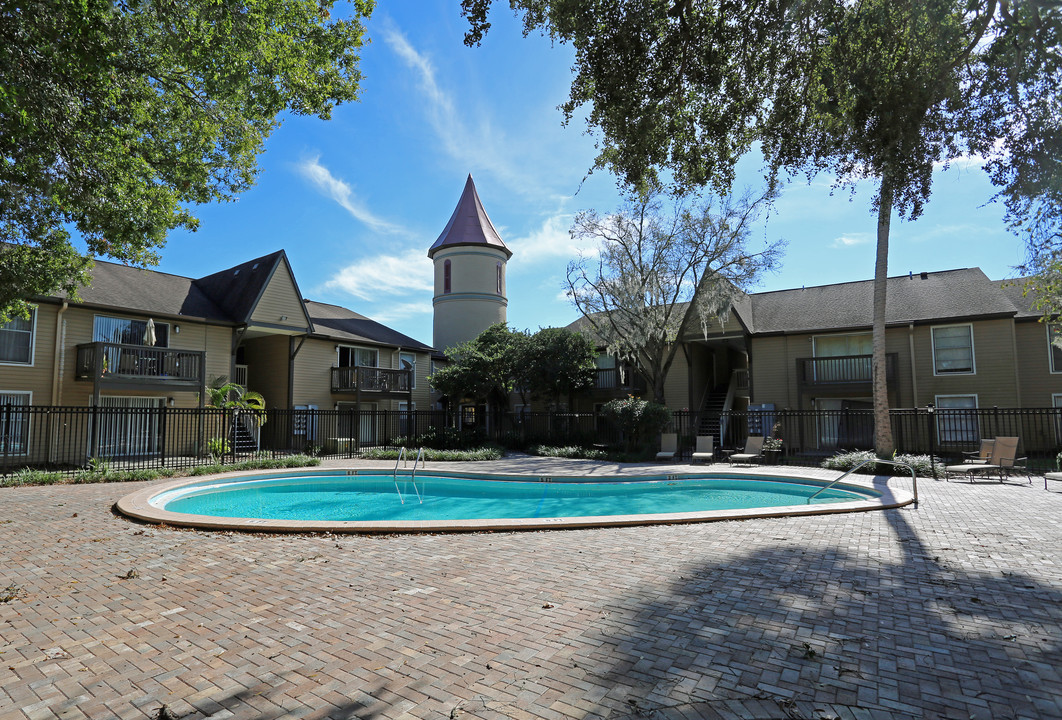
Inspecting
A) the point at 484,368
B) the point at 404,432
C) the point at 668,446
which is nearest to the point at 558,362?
the point at 484,368

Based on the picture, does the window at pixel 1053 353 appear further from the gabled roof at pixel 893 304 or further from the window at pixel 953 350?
the window at pixel 953 350

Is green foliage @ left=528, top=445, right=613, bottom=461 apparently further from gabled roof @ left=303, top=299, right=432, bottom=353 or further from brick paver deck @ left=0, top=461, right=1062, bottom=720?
brick paver deck @ left=0, top=461, right=1062, bottom=720

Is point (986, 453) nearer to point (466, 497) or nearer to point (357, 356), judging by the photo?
point (466, 497)

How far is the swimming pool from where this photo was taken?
11172mm

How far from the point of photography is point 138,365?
19297 millimetres

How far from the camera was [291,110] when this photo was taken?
9.80 meters

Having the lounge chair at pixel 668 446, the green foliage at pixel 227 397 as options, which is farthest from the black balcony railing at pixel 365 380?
the lounge chair at pixel 668 446

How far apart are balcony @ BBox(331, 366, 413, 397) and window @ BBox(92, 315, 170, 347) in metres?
6.78

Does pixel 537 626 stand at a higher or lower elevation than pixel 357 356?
lower

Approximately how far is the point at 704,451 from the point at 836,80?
12383 mm

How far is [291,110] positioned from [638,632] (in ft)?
32.0

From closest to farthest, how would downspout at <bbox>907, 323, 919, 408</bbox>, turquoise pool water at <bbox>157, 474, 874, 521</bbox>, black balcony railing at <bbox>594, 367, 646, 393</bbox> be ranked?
turquoise pool water at <bbox>157, 474, 874, 521</bbox> → downspout at <bbox>907, 323, 919, 408</bbox> → black balcony railing at <bbox>594, 367, 646, 393</bbox>

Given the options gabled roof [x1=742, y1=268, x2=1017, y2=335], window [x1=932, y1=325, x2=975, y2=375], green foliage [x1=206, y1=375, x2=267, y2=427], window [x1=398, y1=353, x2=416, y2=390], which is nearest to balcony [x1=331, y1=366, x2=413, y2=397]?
window [x1=398, y1=353, x2=416, y2=390]

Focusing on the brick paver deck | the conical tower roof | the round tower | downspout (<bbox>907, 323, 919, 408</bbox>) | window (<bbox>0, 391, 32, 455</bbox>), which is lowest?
the brick paver deck
